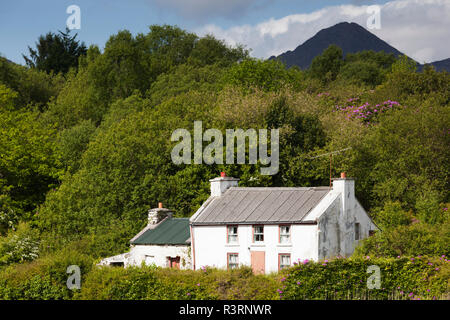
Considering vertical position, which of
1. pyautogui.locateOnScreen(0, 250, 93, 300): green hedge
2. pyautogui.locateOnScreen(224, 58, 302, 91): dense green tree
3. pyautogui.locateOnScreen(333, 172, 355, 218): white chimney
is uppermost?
pyautogui.locateOnScreen(224, 58, 302, 91): dense green tree

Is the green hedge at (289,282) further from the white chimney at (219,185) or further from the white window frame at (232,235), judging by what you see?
the white chimney at (219,185)

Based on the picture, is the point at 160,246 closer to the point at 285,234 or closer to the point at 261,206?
the point at 261,206

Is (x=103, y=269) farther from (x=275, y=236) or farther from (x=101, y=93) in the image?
(x=101, y=93)

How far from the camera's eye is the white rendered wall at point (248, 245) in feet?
115

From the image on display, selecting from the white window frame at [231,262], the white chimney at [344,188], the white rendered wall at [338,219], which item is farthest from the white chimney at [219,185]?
the white chimney at [344,188]

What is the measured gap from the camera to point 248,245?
3678 centimetres

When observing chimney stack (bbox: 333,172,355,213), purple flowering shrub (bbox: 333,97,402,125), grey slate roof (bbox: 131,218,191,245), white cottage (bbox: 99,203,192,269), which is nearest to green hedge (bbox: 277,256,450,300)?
chimney stack (bbox: 333,172,355,213)

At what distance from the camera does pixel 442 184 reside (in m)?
47.2

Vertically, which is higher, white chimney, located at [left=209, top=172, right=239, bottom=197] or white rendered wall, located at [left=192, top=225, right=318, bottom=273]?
white chimney, located at [left=209, top=172, right=239, bottom=197]

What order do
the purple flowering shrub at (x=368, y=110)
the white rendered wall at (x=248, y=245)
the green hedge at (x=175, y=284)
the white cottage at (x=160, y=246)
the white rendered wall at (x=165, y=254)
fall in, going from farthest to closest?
1. the purple flowering shrub at (x=368, y=110)
2. the white cottage at (x=160, y=246)
3. the white rendered wall at (x=165, y=254)
4. the white rendered wall at (x=248, y=245)
5. the green hedge at (x=175, y=284)

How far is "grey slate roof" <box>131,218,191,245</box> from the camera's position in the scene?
127ft

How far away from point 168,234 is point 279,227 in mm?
7632

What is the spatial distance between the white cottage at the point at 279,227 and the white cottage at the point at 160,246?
113 cm

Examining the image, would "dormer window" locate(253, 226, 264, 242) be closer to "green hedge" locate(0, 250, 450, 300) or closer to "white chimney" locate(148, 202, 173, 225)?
"white chimney" locate(148, 202, 173, 225)
